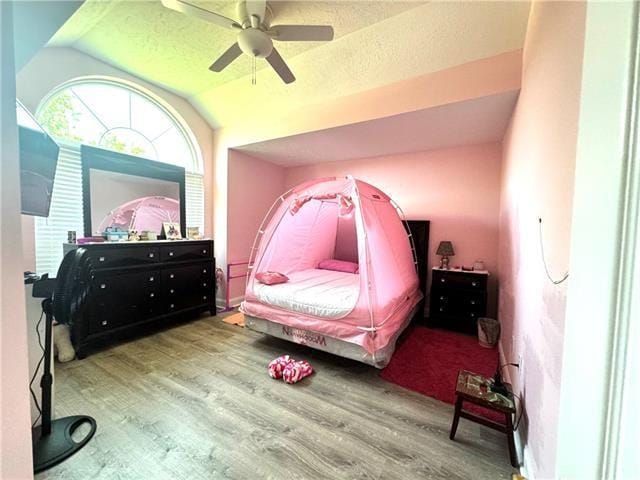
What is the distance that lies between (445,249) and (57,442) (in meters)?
3.79

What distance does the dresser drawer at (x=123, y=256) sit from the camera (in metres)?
2.33

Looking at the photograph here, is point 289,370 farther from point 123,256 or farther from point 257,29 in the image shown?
point 257,29

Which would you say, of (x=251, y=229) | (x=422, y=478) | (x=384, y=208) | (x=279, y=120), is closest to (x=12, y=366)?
(x=422, y=478)

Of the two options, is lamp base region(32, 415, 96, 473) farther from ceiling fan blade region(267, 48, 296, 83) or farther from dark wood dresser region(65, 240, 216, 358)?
ceiling fan blade region(267, 48, 296, 83)

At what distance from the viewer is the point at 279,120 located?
3156mm

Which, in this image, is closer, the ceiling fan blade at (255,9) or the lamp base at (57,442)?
the lamp base at (57,442)

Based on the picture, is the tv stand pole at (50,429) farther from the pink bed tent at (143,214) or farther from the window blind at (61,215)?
the pink bed tent at (143,214)

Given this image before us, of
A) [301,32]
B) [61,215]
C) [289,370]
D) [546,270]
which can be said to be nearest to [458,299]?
[546,270]

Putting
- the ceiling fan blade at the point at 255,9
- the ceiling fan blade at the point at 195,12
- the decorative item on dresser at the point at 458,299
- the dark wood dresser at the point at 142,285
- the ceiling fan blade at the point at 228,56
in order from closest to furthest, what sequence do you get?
the ceiling fan blade at the point at 195,12
the ceiling fan blade at the point at 255,9
the ceiling fan blade at the point at 228,56
the dark wood dresser at the point at 142,285
the decorative item on dresser at the point at 458,299

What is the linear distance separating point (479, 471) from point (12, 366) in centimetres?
195

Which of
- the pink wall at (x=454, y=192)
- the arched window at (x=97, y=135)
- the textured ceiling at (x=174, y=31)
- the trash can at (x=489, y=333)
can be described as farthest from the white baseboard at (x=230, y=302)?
the trash can at (x=489, y=333)

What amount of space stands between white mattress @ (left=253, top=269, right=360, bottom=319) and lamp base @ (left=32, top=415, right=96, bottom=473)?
1.44 meters

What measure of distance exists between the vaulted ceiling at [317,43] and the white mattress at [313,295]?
84.4 inches

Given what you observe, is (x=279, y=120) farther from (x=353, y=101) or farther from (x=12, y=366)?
(x=12, y=366)
